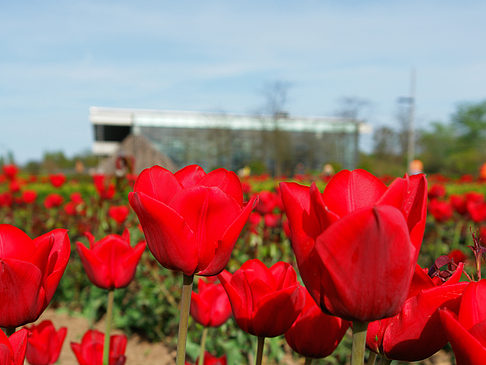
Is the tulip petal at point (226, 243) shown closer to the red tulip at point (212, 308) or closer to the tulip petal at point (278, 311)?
the tulip petal at point (278, 311)

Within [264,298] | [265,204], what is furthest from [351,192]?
[265,204]

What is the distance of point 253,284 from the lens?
94 centimetres

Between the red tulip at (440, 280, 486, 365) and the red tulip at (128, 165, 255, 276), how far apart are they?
0.34 metres

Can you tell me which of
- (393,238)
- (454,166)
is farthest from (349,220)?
(454,166)

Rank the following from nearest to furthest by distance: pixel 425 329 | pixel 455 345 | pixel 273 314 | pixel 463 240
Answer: pixel 455 345 → pixel 425 329 → pixel 273 314 → pixel 463 240

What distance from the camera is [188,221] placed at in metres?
0.79

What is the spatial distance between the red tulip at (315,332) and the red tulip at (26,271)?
1.45ft

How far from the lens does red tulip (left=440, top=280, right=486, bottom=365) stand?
1.78 feet

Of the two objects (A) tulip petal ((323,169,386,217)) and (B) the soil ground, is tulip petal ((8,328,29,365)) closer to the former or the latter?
(A) tulip petal ((323,169,386,217))

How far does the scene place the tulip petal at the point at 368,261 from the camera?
1.91ft

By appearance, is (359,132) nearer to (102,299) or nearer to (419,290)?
(102,299)

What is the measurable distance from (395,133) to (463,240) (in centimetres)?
3870

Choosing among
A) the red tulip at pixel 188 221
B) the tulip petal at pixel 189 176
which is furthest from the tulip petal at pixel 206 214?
the tulip petal at pixel 189 176

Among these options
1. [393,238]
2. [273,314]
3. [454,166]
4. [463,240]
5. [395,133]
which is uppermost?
[393,238]
